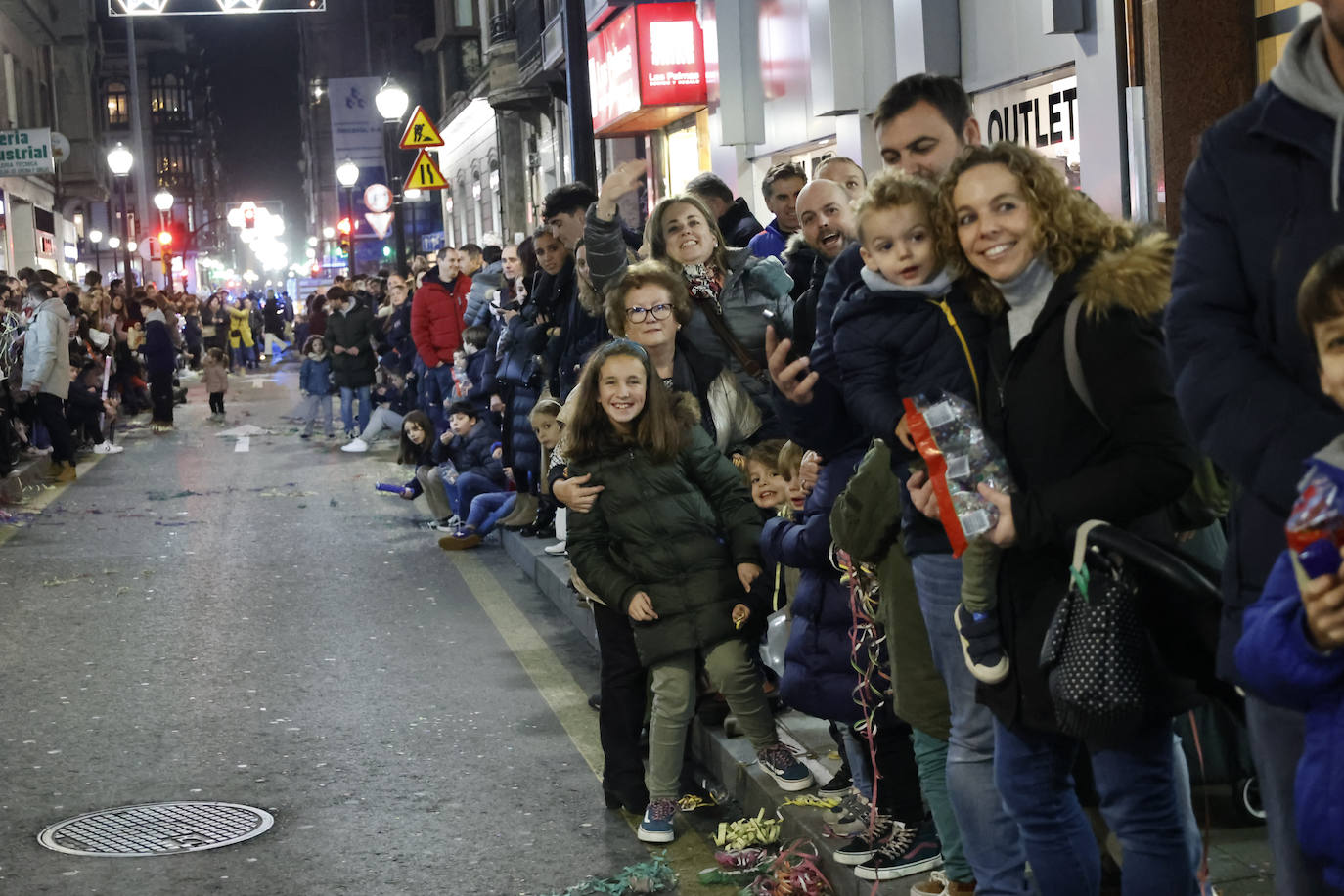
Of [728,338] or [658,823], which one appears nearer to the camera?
[658,823]

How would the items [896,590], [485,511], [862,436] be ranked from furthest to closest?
[485,511]
[862,436]
[896,590]

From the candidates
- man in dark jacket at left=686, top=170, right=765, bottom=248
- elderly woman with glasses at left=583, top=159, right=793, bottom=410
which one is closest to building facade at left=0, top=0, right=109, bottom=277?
man in dark jacket at left=686, top=170, right=765, bottom=248

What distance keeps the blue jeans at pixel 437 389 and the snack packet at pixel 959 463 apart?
548 inches

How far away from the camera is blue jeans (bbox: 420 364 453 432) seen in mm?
17641

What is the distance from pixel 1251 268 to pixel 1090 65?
276 inches

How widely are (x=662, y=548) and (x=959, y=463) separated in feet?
7.87

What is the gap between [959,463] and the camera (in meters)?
3.75

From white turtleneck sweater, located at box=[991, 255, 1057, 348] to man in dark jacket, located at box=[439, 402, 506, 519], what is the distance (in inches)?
365

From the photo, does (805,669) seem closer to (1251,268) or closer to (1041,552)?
(1041,552)

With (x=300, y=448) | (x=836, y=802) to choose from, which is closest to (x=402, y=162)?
(x=300, y=448)

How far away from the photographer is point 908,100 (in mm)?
4652

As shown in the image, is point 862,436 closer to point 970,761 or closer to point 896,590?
point 896,590

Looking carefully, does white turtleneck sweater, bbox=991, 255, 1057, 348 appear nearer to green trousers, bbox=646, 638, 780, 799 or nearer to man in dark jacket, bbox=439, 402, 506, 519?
green trousers, bbox=646, 638, 780, 799

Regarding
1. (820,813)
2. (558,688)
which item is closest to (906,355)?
(820,813)
